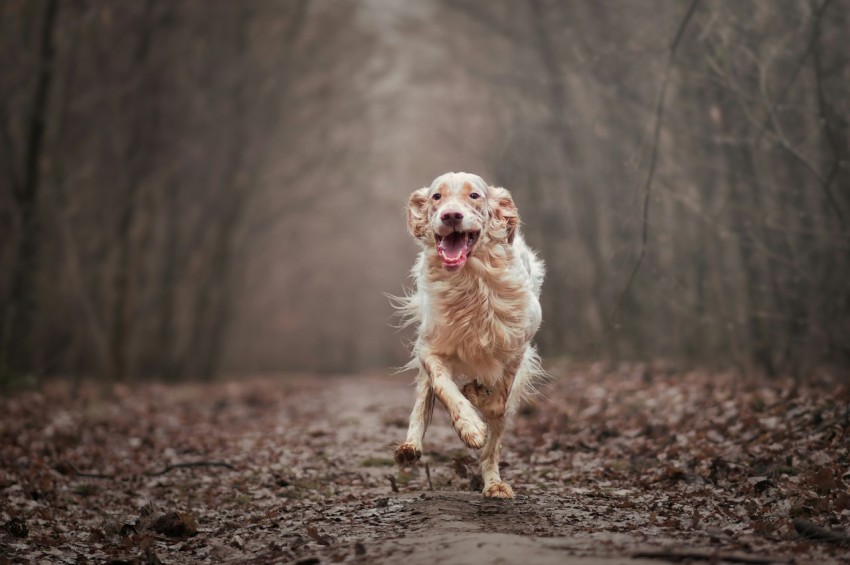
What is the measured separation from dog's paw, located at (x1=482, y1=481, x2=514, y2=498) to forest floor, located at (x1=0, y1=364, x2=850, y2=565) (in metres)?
0.14

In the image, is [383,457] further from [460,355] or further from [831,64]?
[831,64]

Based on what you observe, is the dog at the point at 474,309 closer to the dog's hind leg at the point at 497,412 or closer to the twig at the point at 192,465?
the dog's hind leg at the point at 497,412

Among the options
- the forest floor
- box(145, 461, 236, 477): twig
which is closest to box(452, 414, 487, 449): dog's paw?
the forest floor

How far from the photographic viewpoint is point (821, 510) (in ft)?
18.3

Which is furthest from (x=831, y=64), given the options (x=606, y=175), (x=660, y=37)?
(x=606, y=175)

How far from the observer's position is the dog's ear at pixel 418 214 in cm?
683

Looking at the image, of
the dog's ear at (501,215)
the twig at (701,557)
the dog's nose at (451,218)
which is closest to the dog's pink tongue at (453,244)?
the dog's nose at (451,218)

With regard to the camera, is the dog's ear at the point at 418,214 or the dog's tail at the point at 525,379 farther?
the dog's tail at the point at 525,379

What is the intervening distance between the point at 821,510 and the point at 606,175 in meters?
12.6

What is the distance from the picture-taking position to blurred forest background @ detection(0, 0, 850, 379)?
983 cm

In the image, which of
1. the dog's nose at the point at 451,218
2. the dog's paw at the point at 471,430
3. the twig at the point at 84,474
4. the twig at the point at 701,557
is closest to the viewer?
the twig at the point at 701,557

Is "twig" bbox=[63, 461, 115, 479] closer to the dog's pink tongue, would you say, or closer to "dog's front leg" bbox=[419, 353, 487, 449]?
"dog's front leg" bbox=[419, 353, 487, 449]

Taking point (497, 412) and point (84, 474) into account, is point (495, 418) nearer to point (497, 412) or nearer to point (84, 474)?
point (497, 412)

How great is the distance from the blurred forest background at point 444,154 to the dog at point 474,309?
3.28 ft
